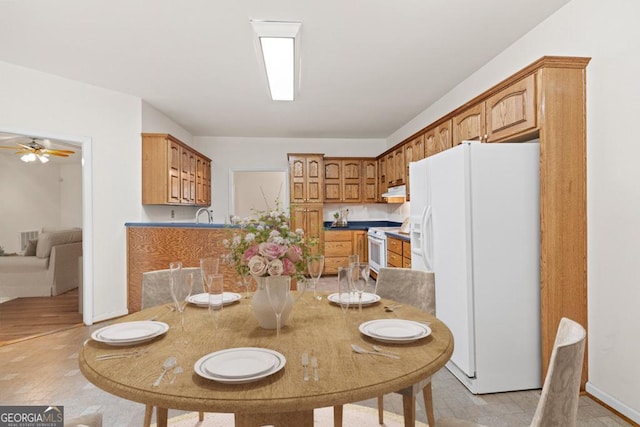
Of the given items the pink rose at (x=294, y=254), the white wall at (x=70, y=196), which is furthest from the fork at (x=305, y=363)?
the white wall at (x=70, y=196)


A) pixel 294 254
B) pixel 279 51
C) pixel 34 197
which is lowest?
pixel 294 254

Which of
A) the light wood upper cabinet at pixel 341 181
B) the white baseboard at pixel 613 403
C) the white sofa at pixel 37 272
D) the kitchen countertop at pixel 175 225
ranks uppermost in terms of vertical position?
the light wood upper cabinet at pixel 341 181

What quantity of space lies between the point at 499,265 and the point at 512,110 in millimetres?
1076

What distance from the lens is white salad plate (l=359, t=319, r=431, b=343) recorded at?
1.18 metres

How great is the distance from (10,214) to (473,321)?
29.7 ft

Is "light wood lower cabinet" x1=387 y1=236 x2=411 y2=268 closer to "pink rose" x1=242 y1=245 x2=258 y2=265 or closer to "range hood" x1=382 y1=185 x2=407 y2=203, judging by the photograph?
"range hood" x1=382 y1=185 x2=407 y2=203

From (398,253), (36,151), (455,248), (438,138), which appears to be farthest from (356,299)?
(36,151)

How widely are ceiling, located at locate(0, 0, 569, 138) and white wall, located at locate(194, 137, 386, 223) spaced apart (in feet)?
6.38

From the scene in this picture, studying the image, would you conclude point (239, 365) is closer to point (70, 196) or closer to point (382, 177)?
point (382, 177)

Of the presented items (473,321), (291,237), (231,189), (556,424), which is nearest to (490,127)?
(473,321)

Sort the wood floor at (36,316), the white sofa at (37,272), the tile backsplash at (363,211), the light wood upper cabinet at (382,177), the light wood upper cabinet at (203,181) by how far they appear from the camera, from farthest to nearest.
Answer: the tile backsplash at (363,211) → the light wood upper cabinet at (382,177) → the light wood upper cabinet at (203,181) → the white sofa at (37,272) → the wood floor at (36,316)

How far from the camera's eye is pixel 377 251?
5492 mm

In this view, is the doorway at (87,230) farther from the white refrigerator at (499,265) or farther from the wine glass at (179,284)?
the white refrigerator at (499,265)

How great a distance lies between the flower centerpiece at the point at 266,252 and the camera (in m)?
1.26
